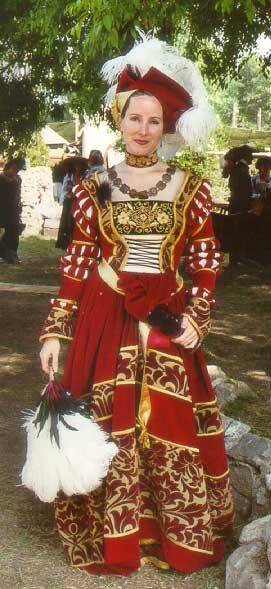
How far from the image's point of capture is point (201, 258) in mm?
3010

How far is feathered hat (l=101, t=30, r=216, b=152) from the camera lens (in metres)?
2.94

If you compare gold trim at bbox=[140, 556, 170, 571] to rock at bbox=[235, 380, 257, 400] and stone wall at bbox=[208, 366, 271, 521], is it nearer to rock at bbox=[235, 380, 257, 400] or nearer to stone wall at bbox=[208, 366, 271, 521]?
stone wall at bbox=[208, 366, 271, 521]

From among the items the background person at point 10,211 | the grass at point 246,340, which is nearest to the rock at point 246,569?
the grass at point 246,340

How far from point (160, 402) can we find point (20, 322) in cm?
502

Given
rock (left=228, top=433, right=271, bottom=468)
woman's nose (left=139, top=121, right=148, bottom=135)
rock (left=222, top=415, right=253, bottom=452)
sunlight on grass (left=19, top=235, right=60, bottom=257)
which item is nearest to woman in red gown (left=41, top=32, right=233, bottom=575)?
woman's nose (left=139, top=121, right=148, bottom=135)

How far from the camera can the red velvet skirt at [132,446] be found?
2.90 metres

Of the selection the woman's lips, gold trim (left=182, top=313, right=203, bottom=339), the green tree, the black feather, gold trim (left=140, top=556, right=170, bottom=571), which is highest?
the green tree

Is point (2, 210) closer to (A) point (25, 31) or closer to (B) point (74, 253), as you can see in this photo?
(A) point (25, 31)

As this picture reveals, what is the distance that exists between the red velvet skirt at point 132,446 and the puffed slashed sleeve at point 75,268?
0.14ft

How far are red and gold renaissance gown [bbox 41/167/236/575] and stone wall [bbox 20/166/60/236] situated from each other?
45.8 feet

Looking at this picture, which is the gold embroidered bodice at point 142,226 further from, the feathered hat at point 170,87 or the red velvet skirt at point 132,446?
the feathered hat at point 170,87

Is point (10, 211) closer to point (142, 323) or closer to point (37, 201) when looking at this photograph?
point (37, 201)

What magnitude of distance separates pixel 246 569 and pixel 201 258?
1.08 m

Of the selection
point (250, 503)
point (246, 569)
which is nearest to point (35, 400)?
point (250, 503)
